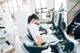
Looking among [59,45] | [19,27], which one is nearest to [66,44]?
[59,45]

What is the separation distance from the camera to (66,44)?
3.16 metres

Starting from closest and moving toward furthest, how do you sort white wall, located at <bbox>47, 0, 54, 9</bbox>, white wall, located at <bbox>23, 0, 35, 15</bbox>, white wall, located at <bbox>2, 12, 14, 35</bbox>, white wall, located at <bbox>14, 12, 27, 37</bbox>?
white wall, located at <bbox>2, 12, 14, 35</bbox>
white wall, located at <bbox>14, 12, 27, 37</bbox>
white wall, located at <bbox>47, 0, 54, 9</bbox>
white wall, located at <bbox>23, 0, 35, 15</bbox>

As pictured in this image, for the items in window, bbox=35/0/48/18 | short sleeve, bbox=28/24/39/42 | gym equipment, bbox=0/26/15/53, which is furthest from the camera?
window, bbox=35/0/48/18

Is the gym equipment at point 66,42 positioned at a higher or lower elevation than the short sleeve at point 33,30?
lower

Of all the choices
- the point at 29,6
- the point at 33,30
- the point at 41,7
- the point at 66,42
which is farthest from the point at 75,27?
the point at 29,6

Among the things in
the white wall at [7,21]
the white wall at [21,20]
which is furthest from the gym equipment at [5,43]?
the white wall at [21,20]

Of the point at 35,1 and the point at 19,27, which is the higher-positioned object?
the point at 35,1

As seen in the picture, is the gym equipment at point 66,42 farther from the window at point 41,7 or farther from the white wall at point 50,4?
the window at point 41,7

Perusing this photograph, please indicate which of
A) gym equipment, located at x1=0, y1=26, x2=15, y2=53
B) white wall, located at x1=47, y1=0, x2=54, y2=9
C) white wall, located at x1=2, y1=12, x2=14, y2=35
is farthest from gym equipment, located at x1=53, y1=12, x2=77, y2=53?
white wall, located at x1=47, y1=0, x2=54, y2=9

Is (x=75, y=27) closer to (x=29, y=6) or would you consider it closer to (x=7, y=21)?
(x=7, y=21)

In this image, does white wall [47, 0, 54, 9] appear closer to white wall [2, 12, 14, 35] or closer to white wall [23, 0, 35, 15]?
white wall [23, 0, 35, 15]

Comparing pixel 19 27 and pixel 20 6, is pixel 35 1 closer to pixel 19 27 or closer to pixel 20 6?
pixel 20 6

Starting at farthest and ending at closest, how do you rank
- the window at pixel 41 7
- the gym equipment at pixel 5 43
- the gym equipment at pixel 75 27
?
the window at pixel 41 7 < the gym equipment at pixel 75 27 < the gym equipment at pixel 5 43

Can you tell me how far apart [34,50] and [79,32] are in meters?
2.82
